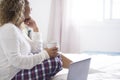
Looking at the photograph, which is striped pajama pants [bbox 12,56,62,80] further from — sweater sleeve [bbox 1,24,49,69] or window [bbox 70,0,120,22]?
window [bbox 70,0,120,22]

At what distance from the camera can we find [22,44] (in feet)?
3.84

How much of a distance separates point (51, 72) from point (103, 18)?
8.04ft

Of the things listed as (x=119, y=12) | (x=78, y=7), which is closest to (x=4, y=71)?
(x=78, y=7)

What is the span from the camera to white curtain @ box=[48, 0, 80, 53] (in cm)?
334

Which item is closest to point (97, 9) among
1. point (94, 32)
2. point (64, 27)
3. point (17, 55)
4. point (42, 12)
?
point (94, 32)

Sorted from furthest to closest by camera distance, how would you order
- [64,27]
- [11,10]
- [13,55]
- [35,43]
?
[64,27]
[35,43]
[11,10]
[13,55]

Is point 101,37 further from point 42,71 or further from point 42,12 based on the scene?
point 42,71

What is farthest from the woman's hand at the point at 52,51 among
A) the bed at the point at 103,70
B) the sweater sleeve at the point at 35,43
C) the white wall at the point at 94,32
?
the white wall at the point at 94,32

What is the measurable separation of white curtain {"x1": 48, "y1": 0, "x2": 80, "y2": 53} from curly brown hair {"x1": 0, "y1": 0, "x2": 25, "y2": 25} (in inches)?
84.7

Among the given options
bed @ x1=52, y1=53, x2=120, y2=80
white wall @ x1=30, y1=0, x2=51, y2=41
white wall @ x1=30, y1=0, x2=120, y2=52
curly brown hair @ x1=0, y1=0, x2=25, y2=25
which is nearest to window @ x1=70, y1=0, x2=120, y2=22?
white wall @ x1=30, y1=0, x2=120, y2=52

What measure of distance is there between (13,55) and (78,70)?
323mm

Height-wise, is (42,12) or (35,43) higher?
(42,12)

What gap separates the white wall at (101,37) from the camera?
3.44 m

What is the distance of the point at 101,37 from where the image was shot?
Answer: 3.49 m
